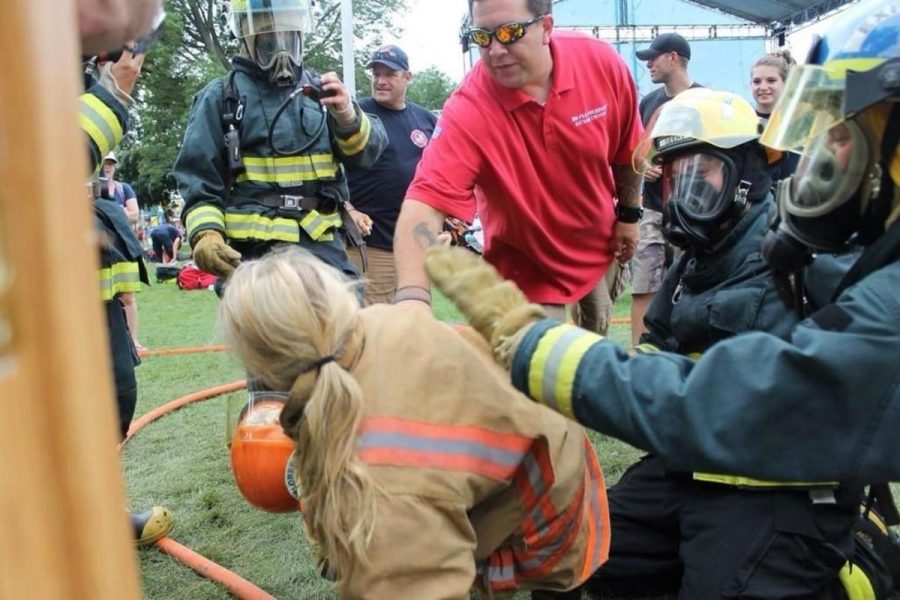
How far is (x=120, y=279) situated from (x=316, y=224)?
867 mm

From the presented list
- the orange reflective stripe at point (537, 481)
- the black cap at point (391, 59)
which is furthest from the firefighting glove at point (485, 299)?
the black cap at point (391, 59)

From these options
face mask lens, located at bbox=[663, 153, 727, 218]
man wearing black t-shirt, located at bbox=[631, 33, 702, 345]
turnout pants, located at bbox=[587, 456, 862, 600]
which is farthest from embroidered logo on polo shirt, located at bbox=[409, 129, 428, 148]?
turnout pants, located at bbox=[587, 456, 862, 600]

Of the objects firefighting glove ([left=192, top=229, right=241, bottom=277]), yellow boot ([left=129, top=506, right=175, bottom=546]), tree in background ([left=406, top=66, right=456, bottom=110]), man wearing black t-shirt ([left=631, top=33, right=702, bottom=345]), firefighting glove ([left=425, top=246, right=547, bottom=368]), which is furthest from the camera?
tree in background ([left=406, top=66, right=456, bottom=110])

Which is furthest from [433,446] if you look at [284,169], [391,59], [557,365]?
[391,59]

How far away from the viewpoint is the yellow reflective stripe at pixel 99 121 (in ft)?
7.53

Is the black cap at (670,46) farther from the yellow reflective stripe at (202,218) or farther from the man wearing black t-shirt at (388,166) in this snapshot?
the yellow reflective stripe at (202,218)

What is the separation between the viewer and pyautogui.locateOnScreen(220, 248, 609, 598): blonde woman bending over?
5.77ft

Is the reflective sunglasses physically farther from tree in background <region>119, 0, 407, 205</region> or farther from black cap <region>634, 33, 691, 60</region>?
tree in background <region>119, 0, 407, 205</region>

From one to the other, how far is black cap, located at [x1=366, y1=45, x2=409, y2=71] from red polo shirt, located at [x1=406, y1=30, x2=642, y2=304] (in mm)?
2428

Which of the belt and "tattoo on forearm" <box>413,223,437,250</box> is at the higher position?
the belt

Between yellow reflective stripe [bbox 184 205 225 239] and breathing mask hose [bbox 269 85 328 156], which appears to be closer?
yellow reflective stripe [bbox 184 205 225 239]

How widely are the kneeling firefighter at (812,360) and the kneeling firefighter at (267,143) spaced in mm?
1851

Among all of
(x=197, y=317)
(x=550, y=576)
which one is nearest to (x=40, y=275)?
(x=550, y=576)

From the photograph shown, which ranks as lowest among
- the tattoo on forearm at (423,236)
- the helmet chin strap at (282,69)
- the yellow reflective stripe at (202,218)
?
the tattoo on forearm at (423,236)
